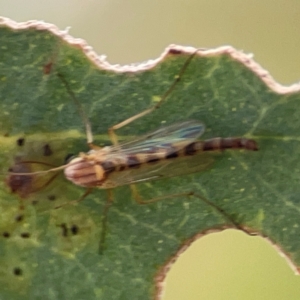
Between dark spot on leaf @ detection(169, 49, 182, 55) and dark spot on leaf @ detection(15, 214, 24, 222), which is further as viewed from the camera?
dark spot on leaf @ detection(15, 214, 24, 222)

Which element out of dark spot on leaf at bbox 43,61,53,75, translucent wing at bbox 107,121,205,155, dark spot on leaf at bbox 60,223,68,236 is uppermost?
dark spot on leaf at bbox 43,61,53,75

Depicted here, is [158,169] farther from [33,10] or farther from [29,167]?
[33,10]

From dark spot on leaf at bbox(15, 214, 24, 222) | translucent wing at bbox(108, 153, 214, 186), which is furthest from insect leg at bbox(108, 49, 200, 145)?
dark spot on leaf at bbox(15, 214, 24, 222)

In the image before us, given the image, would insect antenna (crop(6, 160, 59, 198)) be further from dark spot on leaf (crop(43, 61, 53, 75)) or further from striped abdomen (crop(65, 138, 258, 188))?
dark spot on leaf (crop(43, 61, 53, 75))

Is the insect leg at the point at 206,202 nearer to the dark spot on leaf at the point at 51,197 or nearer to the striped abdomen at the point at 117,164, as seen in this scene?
the striped abdomen at the point at 117,164

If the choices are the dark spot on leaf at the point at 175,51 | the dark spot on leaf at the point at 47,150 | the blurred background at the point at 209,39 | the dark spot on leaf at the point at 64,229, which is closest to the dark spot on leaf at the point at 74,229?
the dark spot on leaf at the point at 64,229

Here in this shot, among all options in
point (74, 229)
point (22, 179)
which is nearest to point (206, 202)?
point (74, 229)

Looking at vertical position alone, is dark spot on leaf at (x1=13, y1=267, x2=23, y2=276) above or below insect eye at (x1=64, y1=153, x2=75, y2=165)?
below
